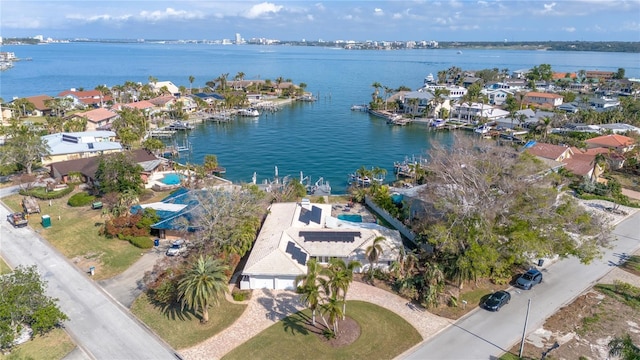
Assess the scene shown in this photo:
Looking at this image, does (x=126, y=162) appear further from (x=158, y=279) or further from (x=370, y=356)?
(x=370, y=356)

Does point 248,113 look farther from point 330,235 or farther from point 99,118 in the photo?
point 330,235

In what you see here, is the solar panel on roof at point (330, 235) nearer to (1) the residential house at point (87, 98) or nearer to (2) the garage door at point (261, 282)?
(2) the garage door at point (261, 282)

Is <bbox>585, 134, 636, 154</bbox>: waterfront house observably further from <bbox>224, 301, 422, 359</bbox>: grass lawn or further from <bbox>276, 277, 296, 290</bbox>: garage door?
<bbox>276, 277, 296, 290</bbox>: garage door

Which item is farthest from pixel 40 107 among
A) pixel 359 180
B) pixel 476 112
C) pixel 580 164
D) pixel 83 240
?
pixel 580 164

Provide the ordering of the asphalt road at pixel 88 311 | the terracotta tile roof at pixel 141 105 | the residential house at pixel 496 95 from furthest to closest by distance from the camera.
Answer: the residential house at pixel 496 95, the terracotta tile roof at pixel 141 105, the asphalt road at pixel 88 311

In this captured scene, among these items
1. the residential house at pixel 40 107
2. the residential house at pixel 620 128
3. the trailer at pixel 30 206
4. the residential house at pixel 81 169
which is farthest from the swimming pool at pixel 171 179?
the residential house at pixel 620 128
